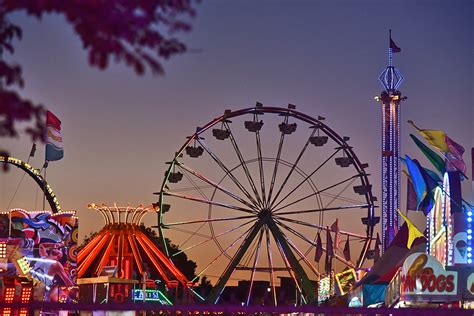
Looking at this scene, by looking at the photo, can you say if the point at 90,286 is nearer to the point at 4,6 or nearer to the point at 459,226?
the point at 459,226

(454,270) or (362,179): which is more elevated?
(362,179)

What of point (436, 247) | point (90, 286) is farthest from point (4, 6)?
point (90, 286)

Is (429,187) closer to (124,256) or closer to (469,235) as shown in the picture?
(469,235)

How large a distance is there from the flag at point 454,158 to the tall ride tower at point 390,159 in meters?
20.7

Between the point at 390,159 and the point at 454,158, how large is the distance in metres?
22.1

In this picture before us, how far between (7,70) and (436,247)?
70.1ft

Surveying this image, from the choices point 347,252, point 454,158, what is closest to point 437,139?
point 454,158

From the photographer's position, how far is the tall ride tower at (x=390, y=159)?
47.7 meters

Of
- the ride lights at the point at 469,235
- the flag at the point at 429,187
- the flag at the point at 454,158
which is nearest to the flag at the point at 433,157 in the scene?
the flag at the point at 429,187

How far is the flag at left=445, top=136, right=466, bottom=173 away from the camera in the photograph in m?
25.4

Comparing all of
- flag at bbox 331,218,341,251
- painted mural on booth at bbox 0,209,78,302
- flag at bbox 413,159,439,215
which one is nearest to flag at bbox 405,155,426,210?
flag at bbox 413,159,439,215

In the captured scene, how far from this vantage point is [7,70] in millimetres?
5520

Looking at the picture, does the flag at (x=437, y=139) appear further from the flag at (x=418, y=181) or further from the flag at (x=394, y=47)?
the flag at (x=394, y=47)

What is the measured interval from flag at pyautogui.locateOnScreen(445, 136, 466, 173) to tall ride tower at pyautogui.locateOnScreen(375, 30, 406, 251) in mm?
20698
